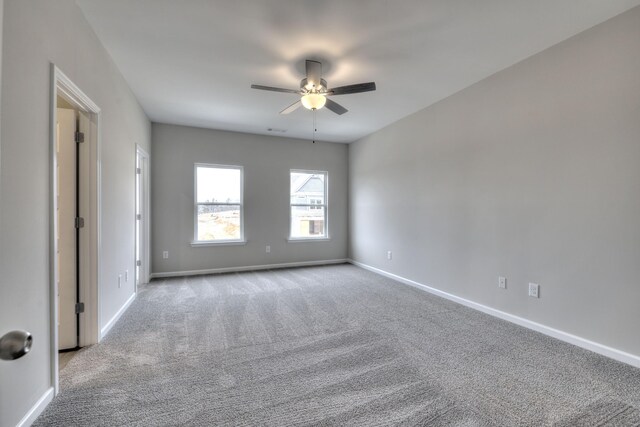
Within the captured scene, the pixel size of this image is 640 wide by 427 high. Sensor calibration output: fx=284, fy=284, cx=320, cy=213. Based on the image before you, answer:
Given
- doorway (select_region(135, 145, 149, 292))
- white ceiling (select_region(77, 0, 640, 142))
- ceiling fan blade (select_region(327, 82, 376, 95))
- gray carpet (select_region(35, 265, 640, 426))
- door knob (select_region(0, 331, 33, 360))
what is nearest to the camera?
door knob (select_region(0, 331, 33, 360))

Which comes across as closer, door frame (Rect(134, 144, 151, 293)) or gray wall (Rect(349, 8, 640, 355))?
gray wall (Rect(349, 8, 640, 355))

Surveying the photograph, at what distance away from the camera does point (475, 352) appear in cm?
242

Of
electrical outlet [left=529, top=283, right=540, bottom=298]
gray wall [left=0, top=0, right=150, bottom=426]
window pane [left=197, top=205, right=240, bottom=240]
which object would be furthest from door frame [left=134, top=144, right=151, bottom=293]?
electrical outlet [left=529, top=283, right=540, bottom=298]

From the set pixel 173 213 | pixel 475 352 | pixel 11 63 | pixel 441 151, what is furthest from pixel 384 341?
pixel 173 213

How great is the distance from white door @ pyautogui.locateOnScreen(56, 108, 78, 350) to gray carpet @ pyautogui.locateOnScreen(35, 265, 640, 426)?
0.31 m

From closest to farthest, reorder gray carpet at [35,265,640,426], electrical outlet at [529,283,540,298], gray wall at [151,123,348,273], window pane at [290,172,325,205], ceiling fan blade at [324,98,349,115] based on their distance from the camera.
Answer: gray carpet at [35,265,640,426], electrical outlet at [529,283,540,298], ceiling fan blade at [324,98,349,115], gray wall at [151,123,348,273], window pane at [290,172,325,205]

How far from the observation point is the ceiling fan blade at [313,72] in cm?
283

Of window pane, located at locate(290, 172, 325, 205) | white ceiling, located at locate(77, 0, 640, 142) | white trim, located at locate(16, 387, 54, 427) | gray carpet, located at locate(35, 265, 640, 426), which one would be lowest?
gray carpet, located at locate(35, 265, 640, 426)

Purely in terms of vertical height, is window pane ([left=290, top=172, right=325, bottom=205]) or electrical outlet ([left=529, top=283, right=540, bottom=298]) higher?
window pane ([left=290, top=172, right=325, bottom=205])

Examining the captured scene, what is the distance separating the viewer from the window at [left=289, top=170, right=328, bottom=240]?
6031 mm

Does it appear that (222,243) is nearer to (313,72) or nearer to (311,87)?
(311,87)

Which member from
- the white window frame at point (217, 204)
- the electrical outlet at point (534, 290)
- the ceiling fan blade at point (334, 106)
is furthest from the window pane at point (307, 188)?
the electrical outlet at point (534, 290)

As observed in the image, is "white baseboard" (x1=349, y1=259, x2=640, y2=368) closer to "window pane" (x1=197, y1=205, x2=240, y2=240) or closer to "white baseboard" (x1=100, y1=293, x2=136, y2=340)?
"window pane" (x1=197, y1=205, x2=240, y2=240)

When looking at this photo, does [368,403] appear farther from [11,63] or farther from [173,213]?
[173,213]
